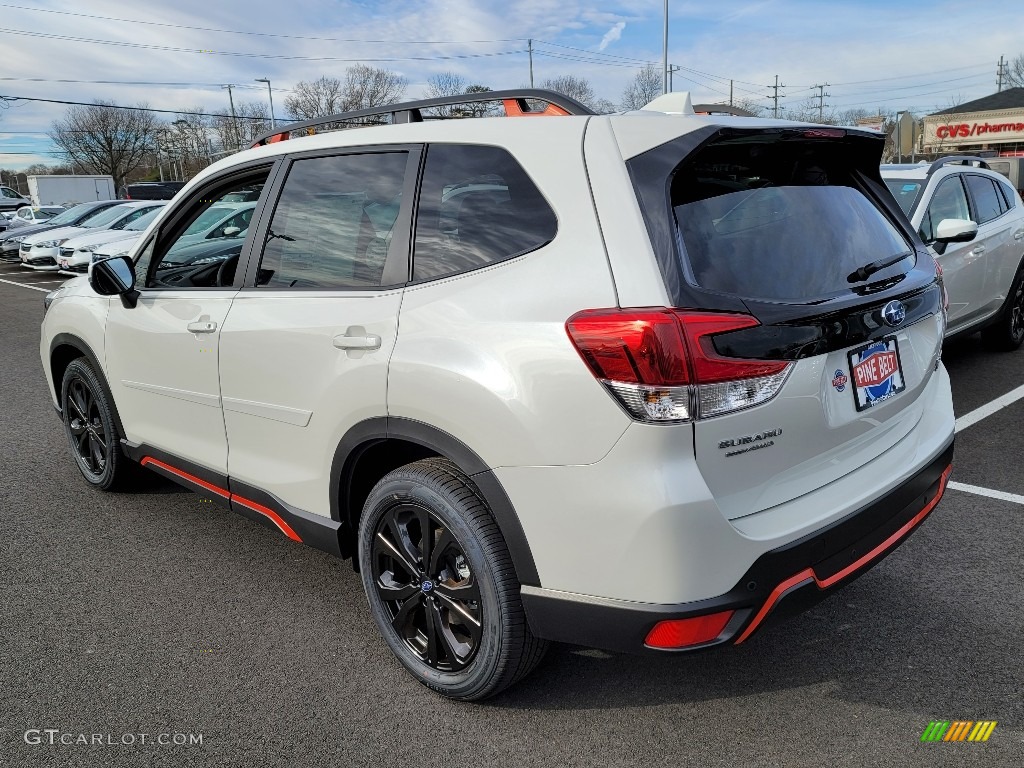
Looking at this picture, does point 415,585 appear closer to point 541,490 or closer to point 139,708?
point 541,490

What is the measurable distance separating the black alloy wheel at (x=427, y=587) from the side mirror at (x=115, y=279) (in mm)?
1896

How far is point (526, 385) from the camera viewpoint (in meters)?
2.11

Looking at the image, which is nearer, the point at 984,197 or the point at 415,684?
the point at 415,684

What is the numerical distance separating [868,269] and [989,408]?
12.9ft

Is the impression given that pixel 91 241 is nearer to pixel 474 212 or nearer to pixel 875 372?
pixel 474 212

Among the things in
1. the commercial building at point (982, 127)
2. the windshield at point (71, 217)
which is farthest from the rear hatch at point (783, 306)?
the commercial building at point (982, 127)

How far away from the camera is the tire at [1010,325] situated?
711cm

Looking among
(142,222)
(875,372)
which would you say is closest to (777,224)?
(875,372)

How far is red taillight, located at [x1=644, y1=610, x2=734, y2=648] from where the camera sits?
6.74 feet

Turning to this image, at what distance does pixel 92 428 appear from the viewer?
448 cm

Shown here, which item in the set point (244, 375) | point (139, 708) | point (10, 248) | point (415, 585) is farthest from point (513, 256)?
point (10, 248)

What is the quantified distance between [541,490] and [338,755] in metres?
1.06

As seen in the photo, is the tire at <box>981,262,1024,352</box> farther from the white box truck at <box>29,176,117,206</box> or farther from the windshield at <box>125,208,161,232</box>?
the white box truck at <box>29,176,117,206</box>

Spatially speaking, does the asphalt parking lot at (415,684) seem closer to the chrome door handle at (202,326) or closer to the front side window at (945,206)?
the chrome door handle at (202,326)
